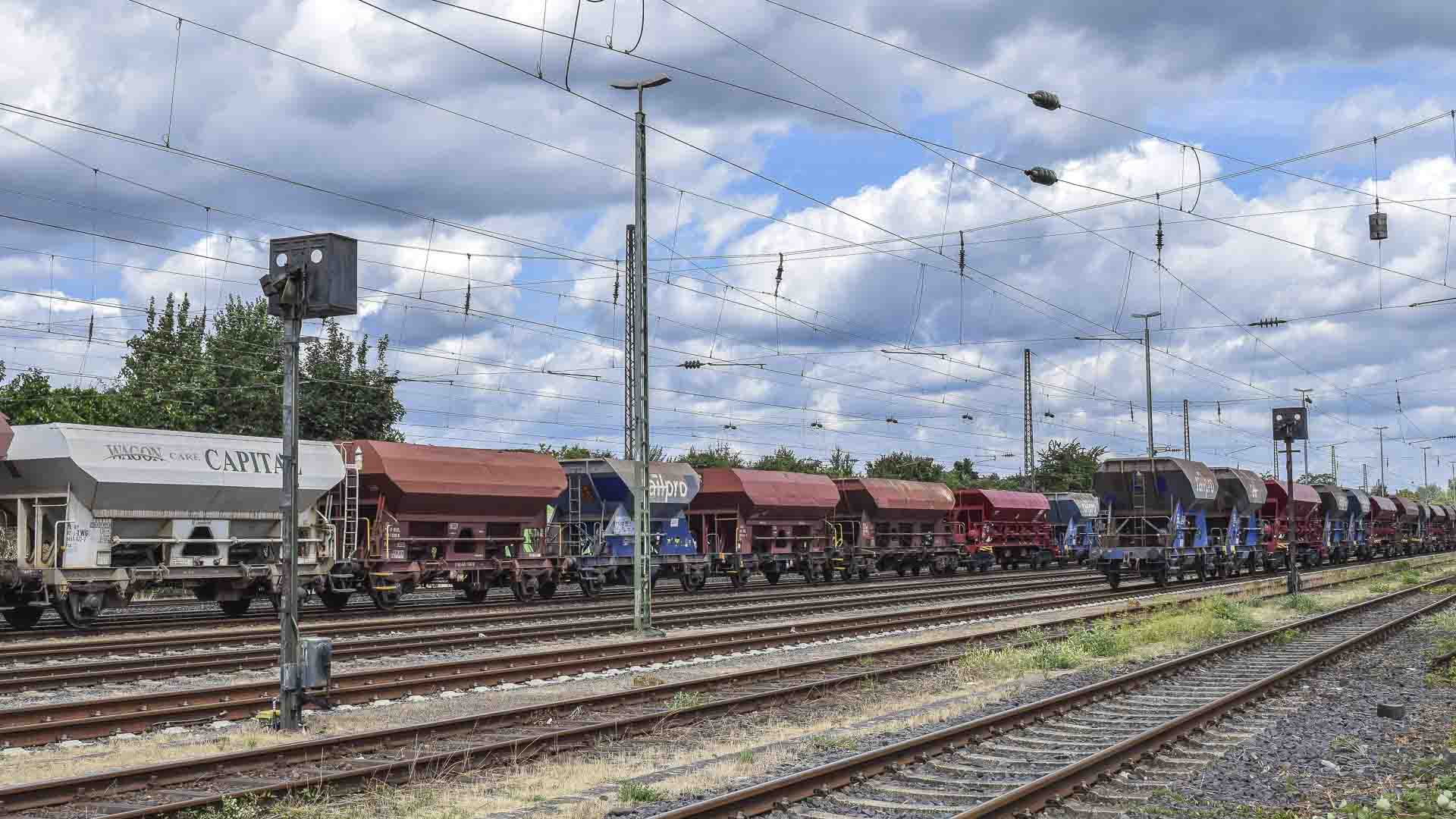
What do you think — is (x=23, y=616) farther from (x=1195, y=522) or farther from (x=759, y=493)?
(x=1195, y=522)

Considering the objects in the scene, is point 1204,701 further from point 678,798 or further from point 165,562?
point 165,562

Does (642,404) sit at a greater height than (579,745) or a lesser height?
greater

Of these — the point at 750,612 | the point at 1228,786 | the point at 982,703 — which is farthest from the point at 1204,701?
the point at 750,612

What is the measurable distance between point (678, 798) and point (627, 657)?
383 inches

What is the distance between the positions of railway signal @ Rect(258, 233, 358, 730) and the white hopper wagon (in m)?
12.1

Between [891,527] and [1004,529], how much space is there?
30.1 ft

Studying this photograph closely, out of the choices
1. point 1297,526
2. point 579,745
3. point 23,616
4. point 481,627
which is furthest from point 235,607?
point 1297,526

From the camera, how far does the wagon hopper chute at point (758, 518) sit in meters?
39.4

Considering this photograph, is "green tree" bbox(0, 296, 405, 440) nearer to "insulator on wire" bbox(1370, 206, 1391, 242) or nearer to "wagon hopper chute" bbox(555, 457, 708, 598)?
"wagon hopper chute" bbox(555, 457, 708, 598)

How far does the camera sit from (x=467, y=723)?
12.8m

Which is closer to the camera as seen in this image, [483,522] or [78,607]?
[78,607]

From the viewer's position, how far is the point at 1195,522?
1537 inches

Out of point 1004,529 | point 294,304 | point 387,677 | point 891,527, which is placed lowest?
point 387,677

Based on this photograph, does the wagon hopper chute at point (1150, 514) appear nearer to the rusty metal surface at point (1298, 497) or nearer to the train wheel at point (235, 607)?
the rusty metal surface at point (1298, 497)
